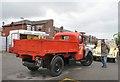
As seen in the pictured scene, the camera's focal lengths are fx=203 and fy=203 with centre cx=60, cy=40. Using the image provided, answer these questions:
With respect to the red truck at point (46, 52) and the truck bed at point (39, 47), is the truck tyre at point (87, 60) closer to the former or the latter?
the red truck at point (46, 52)

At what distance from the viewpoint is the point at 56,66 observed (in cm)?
1004

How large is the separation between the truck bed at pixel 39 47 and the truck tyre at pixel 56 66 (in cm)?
40

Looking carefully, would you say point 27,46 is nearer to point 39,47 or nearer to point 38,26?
point 39,47

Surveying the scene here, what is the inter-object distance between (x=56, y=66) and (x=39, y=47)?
1.45 m

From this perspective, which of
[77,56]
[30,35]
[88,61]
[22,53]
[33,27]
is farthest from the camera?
[33,27]

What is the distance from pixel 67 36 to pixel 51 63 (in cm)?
340

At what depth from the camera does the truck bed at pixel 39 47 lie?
9.25m

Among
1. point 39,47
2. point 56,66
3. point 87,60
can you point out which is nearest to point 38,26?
point 87,60

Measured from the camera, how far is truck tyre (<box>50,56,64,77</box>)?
9677 millimetres

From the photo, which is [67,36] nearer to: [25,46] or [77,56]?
[77,56]

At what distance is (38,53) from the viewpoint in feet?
30.5

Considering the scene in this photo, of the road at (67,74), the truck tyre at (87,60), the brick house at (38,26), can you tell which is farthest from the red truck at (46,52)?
the brick house at (38,26)

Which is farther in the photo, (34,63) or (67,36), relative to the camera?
(67,36)

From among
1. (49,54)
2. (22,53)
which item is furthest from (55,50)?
(22,53)
